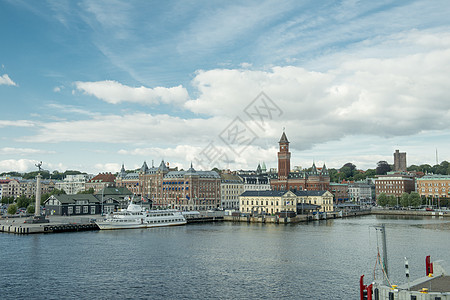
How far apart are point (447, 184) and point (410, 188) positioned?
29.9m

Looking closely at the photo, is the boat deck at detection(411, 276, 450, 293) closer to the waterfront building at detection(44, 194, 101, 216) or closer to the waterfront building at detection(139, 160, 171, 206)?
the waterfront building at detection(44, 194, 101, 216)

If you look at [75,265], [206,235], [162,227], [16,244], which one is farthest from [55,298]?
[162,227]

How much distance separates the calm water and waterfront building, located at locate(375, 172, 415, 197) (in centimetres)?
12236

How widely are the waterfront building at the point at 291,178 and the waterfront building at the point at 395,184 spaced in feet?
107

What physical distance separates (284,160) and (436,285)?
511 feet

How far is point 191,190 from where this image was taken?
156 m

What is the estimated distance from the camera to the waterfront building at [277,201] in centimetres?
12333

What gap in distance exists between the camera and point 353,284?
132 feet

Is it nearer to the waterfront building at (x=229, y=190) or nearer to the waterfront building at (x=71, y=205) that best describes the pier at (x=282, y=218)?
the waterfront building at (x=71, y=205)

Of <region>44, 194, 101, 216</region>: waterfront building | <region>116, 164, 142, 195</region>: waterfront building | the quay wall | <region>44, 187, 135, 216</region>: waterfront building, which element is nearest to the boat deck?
<region>44, 187, 135, 216</region>: waterfront building

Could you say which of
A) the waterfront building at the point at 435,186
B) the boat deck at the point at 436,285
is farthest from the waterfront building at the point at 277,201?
the boat deck at the point at 436,285

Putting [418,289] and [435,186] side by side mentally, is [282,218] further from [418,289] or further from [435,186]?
[435,186]

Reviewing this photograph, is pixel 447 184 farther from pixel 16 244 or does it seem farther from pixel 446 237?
pixel 16 244

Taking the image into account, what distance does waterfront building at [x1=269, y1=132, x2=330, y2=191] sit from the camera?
178 m
